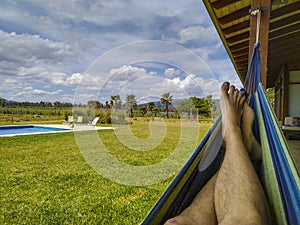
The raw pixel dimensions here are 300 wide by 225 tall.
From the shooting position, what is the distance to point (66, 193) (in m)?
2.32

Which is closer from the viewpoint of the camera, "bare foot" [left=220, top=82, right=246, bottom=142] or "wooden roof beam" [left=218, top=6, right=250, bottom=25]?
"bare foot" [left=220, top=82, right=246, bottom=142]

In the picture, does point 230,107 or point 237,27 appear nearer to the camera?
point 230,107

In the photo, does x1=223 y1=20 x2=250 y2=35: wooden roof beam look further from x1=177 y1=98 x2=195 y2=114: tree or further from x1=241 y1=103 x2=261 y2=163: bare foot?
x1=177 y1=98 x2=195 y2=114: tree

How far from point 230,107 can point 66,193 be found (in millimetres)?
1897

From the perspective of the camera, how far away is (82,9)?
683 centimetres

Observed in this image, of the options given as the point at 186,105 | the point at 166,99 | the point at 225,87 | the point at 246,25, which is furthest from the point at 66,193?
the point at 186,105

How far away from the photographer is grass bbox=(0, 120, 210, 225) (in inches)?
70.8

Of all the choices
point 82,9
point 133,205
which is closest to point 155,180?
point 133,205

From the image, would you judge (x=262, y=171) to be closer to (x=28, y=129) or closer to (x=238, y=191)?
(x=238, y=191)

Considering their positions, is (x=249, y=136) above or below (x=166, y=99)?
below

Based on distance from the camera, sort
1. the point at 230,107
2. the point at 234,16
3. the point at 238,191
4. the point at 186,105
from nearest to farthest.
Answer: the point at 238,191 → the point at 230,107 → the point at 234,16 → the point at 186,105

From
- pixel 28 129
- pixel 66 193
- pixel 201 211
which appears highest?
pixel 201 211

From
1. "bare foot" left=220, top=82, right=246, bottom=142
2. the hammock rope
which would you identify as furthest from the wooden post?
"bare foot" left=220, top=82, right=246, bottom=142

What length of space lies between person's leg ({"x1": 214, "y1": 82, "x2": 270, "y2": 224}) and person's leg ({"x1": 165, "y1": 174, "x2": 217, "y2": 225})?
0.03 m
